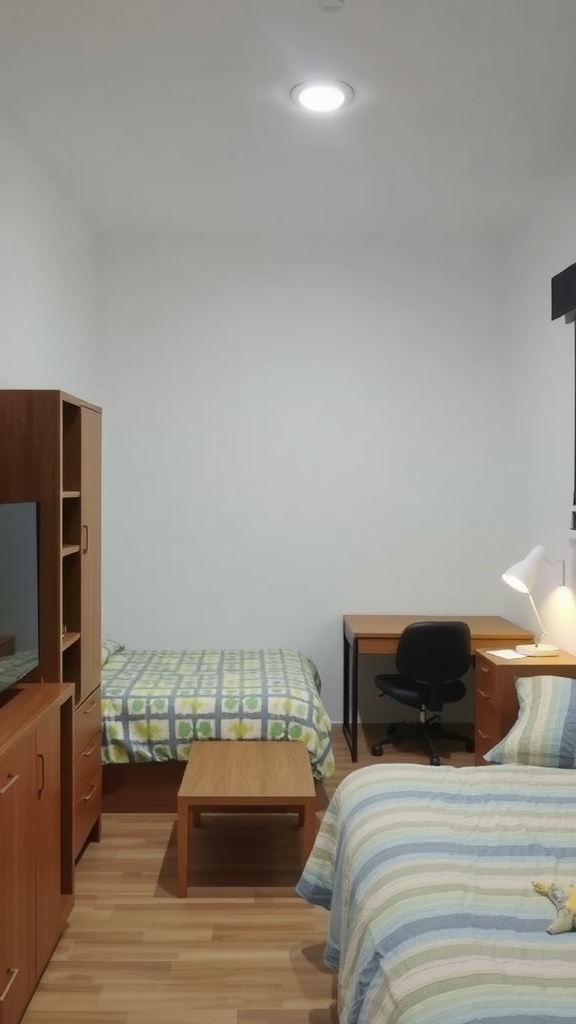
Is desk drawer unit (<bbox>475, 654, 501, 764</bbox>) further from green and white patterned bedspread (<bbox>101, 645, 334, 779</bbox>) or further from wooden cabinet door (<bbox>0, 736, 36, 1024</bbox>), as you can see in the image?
wooden cabinet door (<bbox>0, 736, 36, 1024</bbox>)

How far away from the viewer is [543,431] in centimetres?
439

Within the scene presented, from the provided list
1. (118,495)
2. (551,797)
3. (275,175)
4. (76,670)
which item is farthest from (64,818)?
(275,175)

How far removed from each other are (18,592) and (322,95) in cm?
222

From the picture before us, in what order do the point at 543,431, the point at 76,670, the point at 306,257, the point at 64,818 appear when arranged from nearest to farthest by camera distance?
the point at 64,818
the point at 76,670
the point at 543,431
the point at 306,257

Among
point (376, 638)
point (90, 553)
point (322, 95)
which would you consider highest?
point (322, 95)

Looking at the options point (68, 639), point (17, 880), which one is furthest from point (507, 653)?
point (17, 880)

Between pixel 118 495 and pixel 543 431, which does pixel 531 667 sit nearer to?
pixel 543 431

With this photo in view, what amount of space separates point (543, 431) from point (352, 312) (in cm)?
143

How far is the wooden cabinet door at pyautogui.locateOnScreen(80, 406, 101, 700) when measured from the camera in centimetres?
319

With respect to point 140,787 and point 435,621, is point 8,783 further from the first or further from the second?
point 435,621

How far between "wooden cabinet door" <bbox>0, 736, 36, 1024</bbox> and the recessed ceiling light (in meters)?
2.55

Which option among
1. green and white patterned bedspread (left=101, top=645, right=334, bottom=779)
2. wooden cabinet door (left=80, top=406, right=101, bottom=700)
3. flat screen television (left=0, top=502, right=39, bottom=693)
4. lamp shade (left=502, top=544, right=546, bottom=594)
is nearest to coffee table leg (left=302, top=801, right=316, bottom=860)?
green and white patterned bedspread (left=101, top=645, right=334, bottom=779)

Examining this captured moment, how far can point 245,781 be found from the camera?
3.15 metres

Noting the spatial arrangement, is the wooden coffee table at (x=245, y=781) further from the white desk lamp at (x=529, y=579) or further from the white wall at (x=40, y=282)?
the white wall at (x=40, y=282)
